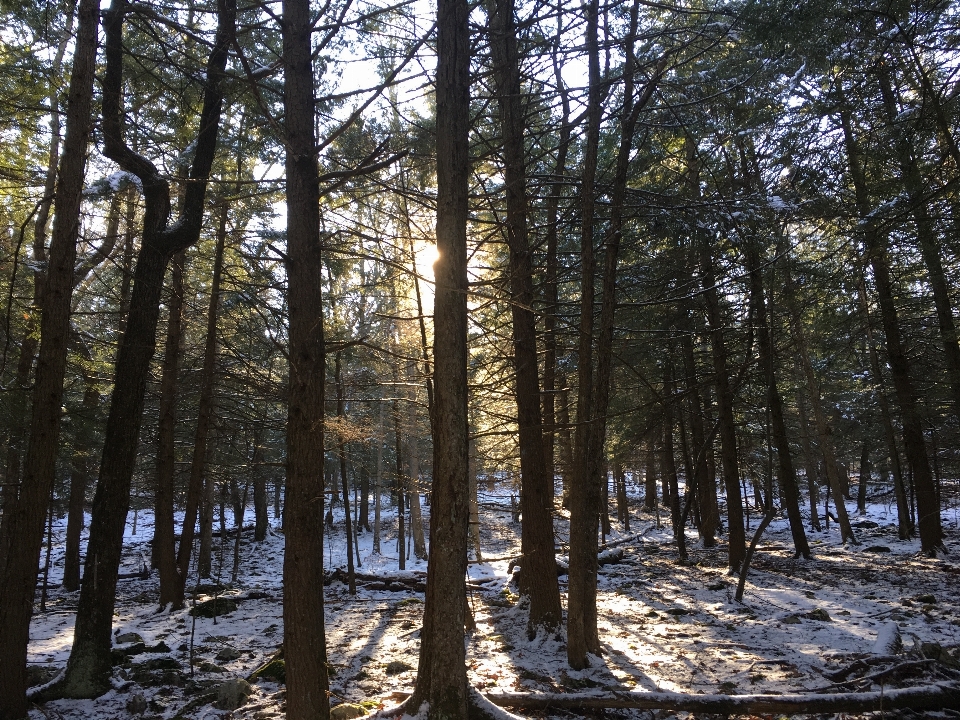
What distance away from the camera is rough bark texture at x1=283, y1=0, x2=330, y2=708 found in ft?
16.2

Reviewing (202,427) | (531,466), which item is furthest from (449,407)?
(202,427)

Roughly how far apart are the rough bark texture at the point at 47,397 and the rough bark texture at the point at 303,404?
2301mm

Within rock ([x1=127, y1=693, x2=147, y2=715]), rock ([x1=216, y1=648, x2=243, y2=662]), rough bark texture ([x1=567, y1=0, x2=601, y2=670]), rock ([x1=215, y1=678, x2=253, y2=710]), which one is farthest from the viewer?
rock ([x1=216, y1=648, x2=243, y2=662])

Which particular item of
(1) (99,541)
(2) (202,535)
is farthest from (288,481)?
(2) (202,535)

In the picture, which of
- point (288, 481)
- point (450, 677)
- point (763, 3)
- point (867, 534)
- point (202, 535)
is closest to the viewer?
point (450, 677)

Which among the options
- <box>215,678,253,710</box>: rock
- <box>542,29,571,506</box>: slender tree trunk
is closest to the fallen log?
<box>215,678,253,710</box>: rock

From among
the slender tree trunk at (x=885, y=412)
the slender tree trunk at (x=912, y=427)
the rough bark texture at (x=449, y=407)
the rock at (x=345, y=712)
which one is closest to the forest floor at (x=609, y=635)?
the rock at (x=345, y=712)

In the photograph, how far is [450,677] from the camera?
14.5 ft

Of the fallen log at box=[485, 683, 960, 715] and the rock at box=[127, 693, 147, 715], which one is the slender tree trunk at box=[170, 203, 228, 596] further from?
the fallen log at box=[485, 683, 960, 715]

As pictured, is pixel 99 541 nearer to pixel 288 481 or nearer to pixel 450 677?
pixel 288 481

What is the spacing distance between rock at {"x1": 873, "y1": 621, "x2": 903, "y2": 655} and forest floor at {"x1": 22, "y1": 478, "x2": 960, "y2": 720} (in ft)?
0.26

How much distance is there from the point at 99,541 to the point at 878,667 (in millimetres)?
9070

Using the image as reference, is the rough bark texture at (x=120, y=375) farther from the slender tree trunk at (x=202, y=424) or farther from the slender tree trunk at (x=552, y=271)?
the slender tree trunk at (x=552, y=271)

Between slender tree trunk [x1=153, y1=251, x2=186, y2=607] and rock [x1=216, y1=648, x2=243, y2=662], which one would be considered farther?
slender tree trunk [x1=153, y1=251, x2=186, y2=607]
